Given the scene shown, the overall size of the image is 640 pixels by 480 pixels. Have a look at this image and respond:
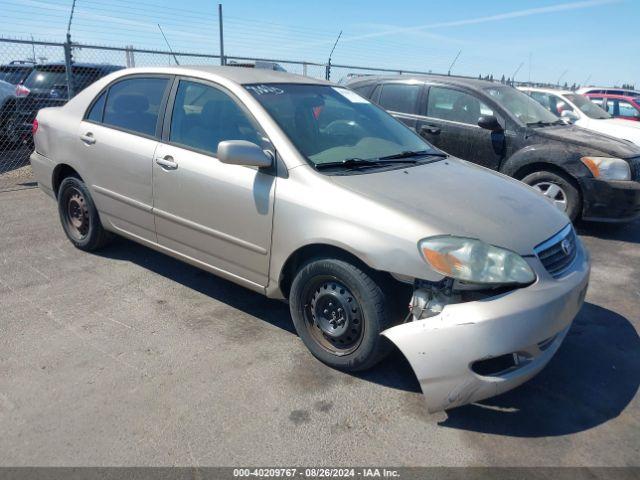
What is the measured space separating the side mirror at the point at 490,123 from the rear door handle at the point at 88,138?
4338 mm

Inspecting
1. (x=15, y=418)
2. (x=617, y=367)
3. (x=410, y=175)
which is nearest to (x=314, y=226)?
(x=410, y=175)

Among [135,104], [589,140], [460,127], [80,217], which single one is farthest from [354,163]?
[589,140]

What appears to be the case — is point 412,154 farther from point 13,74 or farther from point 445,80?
point 13,74

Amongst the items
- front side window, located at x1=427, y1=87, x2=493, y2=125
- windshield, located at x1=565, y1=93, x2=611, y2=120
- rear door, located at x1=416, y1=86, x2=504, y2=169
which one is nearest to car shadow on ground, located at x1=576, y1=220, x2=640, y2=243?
rear door, located at x1=416, y1=86, x2=504, y2=169

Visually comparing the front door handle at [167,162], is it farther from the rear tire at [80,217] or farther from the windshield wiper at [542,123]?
the windshield wiper at [542,123]

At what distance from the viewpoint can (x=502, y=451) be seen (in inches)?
96.8

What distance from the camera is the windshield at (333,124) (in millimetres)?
3303

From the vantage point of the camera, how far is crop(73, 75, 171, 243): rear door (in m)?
3.85

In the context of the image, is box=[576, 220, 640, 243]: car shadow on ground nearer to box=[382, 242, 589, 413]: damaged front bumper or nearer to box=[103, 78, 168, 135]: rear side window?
box=[382, 242, 589, 413]: damaged front bumper

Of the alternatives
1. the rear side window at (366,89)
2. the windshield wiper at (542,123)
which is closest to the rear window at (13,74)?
the rear side window at (366,89)

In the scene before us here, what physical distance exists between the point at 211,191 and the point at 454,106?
4.35m

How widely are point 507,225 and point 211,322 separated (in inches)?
80.1

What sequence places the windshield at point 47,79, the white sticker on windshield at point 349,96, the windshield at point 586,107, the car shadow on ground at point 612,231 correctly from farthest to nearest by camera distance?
the windshield at point 586,107 → the windshield at point 47,79 → the car shadow on ground at point 612,231 → the white sticker on windshield at point 349,96

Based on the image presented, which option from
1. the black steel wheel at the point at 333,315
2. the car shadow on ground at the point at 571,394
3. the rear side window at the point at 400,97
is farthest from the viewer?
the rear side window at the point at 400,97
